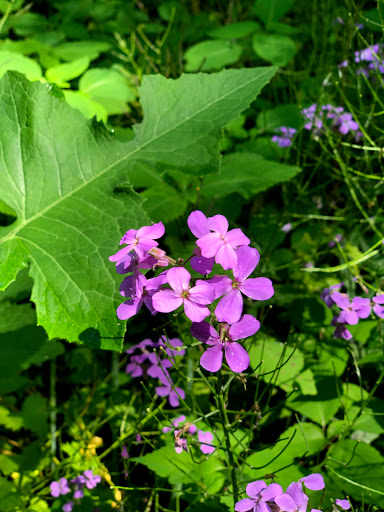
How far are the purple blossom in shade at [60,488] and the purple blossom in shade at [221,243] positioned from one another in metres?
1.32

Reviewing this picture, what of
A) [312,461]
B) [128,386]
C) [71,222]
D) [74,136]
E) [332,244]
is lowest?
[128,386]

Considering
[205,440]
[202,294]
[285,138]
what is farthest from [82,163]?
[285,138]

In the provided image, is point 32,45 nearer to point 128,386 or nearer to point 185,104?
point 185,104

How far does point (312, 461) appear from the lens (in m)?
1.75

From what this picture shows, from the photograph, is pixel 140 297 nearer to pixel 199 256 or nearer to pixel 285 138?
pixel 199 256

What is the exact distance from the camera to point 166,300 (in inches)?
39.6

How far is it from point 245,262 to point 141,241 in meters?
0.26

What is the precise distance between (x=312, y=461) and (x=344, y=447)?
142 millimetres

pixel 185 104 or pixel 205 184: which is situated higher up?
pixel 185 104

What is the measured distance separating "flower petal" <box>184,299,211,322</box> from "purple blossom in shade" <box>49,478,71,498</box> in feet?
4.11

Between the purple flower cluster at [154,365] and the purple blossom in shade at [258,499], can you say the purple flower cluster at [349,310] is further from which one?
the purple blossom in shade at [258,499]

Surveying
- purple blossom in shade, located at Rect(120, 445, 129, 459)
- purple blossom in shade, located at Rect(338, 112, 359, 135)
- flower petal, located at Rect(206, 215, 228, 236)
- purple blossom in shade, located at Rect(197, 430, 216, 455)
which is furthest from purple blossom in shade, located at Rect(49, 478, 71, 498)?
purple blossom in shade, located at Rect(338, 112, 359, 135)

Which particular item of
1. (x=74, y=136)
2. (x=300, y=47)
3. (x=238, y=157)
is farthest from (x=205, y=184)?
(x=300, y=47)

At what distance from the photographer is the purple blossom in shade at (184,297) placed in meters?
0.99
